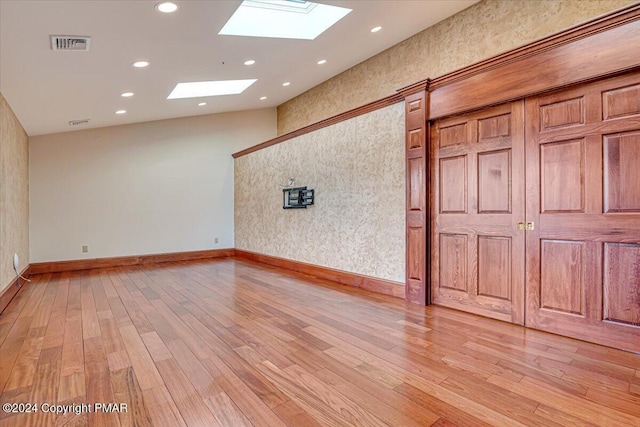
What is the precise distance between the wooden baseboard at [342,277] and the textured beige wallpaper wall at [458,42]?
113 inches

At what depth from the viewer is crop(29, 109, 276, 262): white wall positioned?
19.7ft

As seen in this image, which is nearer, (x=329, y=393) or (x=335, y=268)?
(x=329, y=393)

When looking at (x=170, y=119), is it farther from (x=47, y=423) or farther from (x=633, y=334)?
(x=633, y=334)

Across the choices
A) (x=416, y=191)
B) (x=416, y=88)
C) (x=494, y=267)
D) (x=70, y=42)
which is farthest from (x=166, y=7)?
(x=494, y=267)

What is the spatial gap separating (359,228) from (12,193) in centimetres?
457

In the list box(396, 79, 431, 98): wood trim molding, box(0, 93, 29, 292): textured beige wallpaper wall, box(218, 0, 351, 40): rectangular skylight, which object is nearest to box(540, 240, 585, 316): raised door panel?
box(396, 79, 431, 98): wood trim molding

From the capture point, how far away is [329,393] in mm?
1901

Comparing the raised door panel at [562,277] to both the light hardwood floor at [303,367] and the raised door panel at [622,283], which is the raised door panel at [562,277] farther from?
the light hardwood floor at [303,367]

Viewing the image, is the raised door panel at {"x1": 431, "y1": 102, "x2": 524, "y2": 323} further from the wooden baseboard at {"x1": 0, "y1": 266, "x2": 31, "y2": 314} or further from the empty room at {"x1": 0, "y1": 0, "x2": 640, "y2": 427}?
the wooden baseboard at {"x1": 0, "y1": 266, "x2": 31, "y2": 314}

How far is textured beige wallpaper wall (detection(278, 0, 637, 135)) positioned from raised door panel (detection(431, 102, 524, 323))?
3.99 ft

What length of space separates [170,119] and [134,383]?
6.08 meters

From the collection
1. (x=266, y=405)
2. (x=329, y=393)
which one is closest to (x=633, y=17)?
(x=329, y=393)

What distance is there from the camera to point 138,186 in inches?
265

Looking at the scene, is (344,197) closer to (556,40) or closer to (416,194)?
(416,194)
